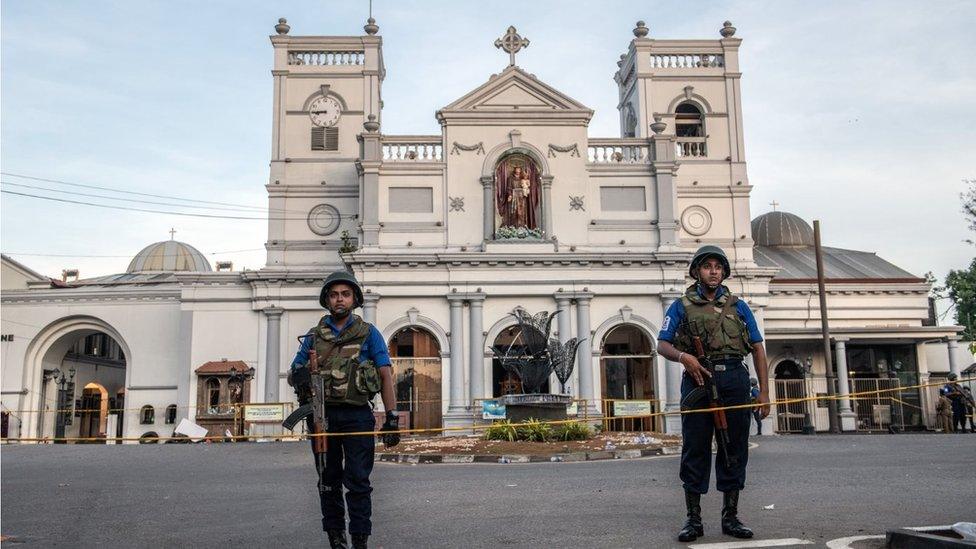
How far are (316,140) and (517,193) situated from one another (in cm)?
874

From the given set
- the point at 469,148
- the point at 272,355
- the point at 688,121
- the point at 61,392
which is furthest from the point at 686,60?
the point at 61,392

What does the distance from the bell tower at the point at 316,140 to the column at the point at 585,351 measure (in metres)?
9.09

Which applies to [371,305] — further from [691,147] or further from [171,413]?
[691,147]

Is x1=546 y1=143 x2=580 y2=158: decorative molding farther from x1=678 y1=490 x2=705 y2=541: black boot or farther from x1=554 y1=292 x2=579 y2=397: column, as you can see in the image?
x1=678 y1=490 x2=705 y2=541: black boot

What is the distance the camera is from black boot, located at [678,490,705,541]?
6.16 metres

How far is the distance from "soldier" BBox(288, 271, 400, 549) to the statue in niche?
2501cm

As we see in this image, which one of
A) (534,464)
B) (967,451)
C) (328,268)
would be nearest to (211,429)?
(328,268)

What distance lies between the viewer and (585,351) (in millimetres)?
30328

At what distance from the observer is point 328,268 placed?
33.5 meters

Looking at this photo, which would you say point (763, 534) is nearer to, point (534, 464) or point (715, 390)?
point (715, 390)

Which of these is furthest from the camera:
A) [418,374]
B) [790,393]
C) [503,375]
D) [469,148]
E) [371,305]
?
[790,393]

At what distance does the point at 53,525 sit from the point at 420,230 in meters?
23.7

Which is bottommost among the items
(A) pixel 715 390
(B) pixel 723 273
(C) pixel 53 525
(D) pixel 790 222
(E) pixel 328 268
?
(C) pixel 53 525

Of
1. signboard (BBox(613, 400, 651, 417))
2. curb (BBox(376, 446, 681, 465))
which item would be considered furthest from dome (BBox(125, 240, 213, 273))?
curb (BBox(376, 446, 681, 465))
